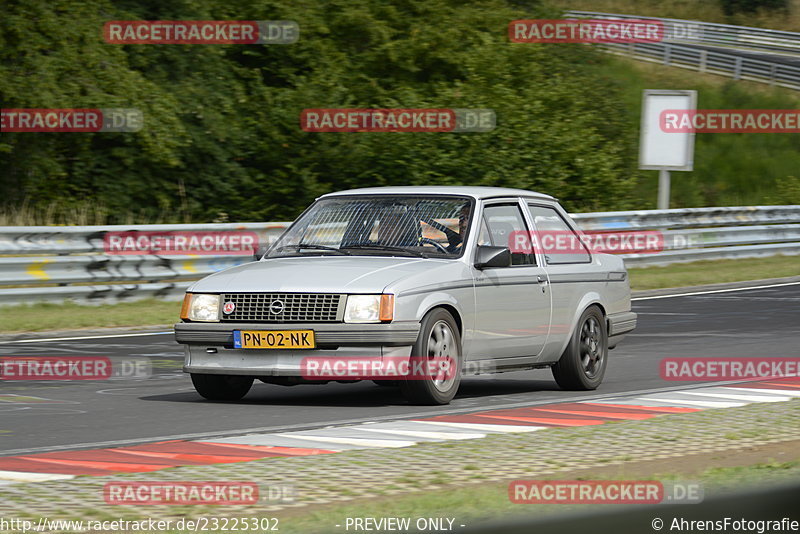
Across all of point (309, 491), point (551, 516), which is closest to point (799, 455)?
point (309, 491)

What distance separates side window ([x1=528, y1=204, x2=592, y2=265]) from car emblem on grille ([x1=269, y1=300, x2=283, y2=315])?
247cm

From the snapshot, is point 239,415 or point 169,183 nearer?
point 239,415

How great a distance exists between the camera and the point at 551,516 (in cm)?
231

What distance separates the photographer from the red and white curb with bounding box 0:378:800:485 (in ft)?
23.0

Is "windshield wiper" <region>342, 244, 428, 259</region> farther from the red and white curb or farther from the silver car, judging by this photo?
the red and white curb

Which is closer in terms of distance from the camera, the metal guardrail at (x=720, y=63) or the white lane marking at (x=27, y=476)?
the white lane marking at (x=27, y=476)

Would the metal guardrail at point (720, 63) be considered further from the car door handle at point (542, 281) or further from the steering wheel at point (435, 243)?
the steering wheel at point (435, 243)

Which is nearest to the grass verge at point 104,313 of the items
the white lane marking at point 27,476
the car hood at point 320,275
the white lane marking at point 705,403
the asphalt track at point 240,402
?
the asphalt track at point 240,402

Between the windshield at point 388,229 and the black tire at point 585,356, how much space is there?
1400 millimetres

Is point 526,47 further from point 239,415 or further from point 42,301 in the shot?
point 239,415

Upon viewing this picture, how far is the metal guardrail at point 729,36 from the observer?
54.3 metres

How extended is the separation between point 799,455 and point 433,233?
12.1ft

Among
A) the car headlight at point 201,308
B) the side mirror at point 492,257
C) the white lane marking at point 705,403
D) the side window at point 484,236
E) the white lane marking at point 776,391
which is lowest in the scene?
the white lane marking at point 705,403

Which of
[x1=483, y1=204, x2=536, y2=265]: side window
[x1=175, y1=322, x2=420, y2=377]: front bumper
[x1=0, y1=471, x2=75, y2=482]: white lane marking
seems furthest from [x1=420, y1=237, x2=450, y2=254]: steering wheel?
[x1=0, y1=471, x2=75, y2=482]: white lane marking
